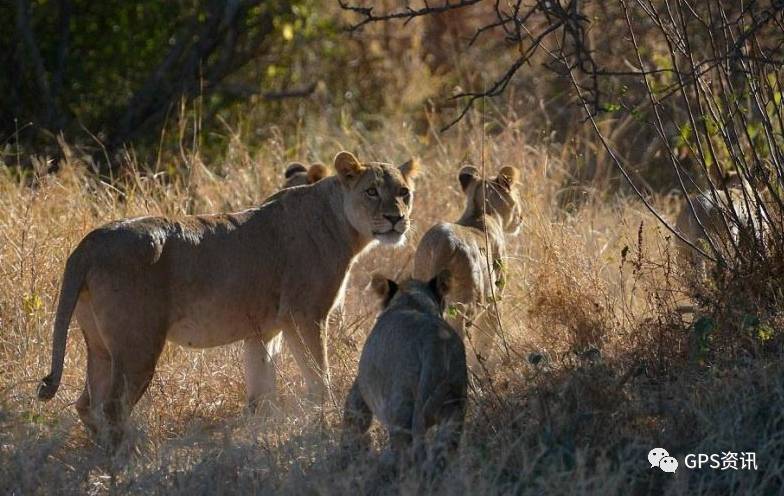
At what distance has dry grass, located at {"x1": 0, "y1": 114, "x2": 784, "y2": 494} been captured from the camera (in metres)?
5.09

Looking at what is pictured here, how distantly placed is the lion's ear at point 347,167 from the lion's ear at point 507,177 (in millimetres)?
1300

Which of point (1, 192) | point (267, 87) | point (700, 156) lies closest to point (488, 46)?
point (267, 87)

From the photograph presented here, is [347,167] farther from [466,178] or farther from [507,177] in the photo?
[507,177]

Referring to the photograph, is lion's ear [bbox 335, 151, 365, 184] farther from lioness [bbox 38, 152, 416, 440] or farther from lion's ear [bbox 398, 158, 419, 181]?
lion's ear [bbox 398, 158, 419, 181]

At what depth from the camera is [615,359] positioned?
627cm

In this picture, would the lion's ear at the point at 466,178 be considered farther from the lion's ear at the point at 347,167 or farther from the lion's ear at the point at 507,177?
the lion's ear at the point at 347,167

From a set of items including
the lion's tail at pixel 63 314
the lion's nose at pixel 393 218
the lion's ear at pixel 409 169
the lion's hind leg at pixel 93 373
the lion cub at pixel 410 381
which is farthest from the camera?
the lion's ear at pixel 409 169

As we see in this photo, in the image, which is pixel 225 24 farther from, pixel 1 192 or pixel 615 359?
pixel 615 359

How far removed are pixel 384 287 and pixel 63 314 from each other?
4.44 feet

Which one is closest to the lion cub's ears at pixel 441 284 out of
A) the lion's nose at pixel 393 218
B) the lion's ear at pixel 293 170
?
the lion's nose at pixel 393 218

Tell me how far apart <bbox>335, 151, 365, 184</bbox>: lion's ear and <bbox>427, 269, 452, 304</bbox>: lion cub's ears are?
4.80 ft

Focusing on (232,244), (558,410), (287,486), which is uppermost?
(232,244)

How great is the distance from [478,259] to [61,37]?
5786 mm

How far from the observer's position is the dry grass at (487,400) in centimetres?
509
